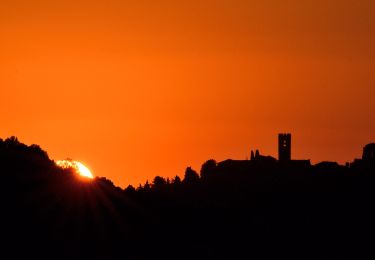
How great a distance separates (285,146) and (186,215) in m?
72.7

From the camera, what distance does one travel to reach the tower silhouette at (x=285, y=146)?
170750 millimetres

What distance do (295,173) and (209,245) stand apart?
60749 millimetres

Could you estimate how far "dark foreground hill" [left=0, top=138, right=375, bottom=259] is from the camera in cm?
7538

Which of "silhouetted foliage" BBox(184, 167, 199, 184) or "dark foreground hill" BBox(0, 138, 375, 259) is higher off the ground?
"silhouetted foliage" BBox(184, 167, 199, 184)

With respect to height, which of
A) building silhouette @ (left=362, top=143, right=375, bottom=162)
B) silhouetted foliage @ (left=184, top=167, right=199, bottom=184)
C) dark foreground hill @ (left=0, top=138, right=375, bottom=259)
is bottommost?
dark foreground hill @ (left=0, top=138, right=375, bottom=259)

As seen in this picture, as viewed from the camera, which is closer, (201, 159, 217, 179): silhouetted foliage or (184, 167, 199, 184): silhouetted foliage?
(184, 167, 199, 184): silhouetted foliage

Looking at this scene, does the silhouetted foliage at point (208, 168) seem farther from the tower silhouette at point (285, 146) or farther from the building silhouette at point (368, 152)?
the building silhouette at point (368, 152)

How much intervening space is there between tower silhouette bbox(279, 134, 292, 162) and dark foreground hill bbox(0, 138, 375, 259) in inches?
564

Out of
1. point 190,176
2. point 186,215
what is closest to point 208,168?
point 190,176

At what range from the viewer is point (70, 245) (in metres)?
74.3

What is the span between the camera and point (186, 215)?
333ft

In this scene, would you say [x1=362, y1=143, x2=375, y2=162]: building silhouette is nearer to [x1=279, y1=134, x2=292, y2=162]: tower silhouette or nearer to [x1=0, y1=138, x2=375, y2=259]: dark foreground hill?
[x1=0, y1=138, x2=375, y2=259]: dark foreground hill

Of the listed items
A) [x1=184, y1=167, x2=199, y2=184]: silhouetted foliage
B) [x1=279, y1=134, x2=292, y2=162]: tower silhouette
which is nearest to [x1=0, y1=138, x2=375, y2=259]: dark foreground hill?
[x1=184, y1=167, x2=199, y2=184]: silhouetted foliage

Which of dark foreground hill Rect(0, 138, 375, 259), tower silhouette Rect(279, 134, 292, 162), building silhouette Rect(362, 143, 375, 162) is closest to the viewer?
dark foreground hill Rect(0, 138, 375, 259)
